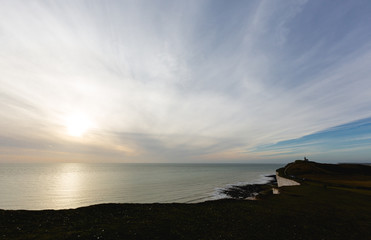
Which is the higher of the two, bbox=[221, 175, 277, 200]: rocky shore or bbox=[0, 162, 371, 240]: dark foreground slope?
bbox=[0, 162, 371, 240]: dark foreground slope

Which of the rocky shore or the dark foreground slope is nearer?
the dark foreground slope

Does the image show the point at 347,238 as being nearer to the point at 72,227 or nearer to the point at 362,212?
the point at 362,212

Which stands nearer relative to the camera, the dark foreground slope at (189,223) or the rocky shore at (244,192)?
the dark foreground slope at (189,223)

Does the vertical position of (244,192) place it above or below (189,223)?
below

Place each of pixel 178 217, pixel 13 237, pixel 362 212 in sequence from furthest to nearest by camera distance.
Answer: pixel 362 212 < pixel 178 217 < pixel 13 237

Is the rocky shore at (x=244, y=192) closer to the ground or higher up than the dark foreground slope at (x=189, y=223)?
closer to the ground

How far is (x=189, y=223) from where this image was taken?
764 inches

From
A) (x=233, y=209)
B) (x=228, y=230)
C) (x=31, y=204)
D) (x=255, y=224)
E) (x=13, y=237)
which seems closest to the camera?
(x=13, y=237)

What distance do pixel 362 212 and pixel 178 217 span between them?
2657cm

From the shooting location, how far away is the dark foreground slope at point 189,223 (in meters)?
16.0

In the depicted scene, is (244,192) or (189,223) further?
(244,192)

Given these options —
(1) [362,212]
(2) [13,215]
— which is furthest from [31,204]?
(1) [362,212]

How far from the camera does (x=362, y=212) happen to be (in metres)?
24.0

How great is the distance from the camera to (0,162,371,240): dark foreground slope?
16.0 metres
